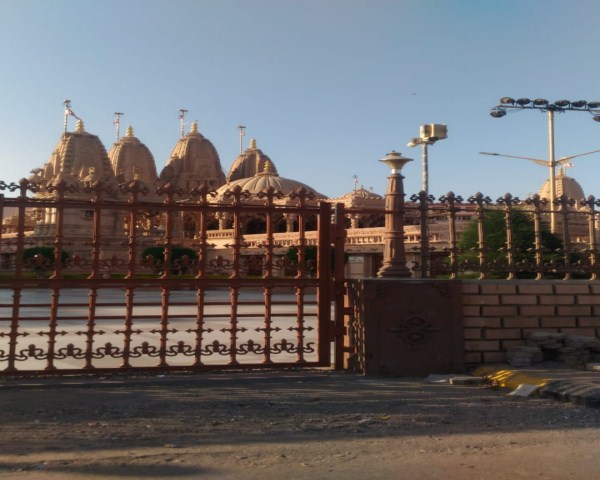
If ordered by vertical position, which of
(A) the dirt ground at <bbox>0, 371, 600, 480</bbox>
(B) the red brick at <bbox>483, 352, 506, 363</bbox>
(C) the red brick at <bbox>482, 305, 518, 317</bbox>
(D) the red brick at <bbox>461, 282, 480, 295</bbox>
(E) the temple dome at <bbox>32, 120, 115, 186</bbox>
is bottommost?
(A) the dirt ground at <bbox>0, 371, 600, 480</bbox>

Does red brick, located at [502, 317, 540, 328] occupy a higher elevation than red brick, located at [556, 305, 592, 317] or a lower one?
lower

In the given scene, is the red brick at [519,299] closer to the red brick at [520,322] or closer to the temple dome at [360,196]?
the red brick at [520,322]

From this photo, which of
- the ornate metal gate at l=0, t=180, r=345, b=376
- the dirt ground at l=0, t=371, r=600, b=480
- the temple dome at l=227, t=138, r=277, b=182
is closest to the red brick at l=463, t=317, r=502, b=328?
the dirt ground at l=0, t=371, r=600, b=480

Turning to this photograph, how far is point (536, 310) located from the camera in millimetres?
7238

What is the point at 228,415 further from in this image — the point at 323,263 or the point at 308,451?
the point at 323,263

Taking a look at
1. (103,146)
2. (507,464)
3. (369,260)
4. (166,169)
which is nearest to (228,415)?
(507,464)

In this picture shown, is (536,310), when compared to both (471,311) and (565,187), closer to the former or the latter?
(471,311)

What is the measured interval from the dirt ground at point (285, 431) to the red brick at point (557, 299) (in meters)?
1.60

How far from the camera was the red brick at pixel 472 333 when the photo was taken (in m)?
7.03

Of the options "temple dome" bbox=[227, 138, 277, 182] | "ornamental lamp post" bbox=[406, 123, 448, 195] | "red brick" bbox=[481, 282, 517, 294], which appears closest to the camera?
"red brick" bbox=[481, 282, 517, 294]

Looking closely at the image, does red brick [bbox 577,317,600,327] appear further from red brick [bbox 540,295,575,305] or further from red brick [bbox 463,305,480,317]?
red brick [bbox 463,305,480,317]

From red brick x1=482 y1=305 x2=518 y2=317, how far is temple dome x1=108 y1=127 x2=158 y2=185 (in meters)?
54.4

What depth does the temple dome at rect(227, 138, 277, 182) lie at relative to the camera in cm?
6669

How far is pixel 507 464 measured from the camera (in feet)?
12.5
